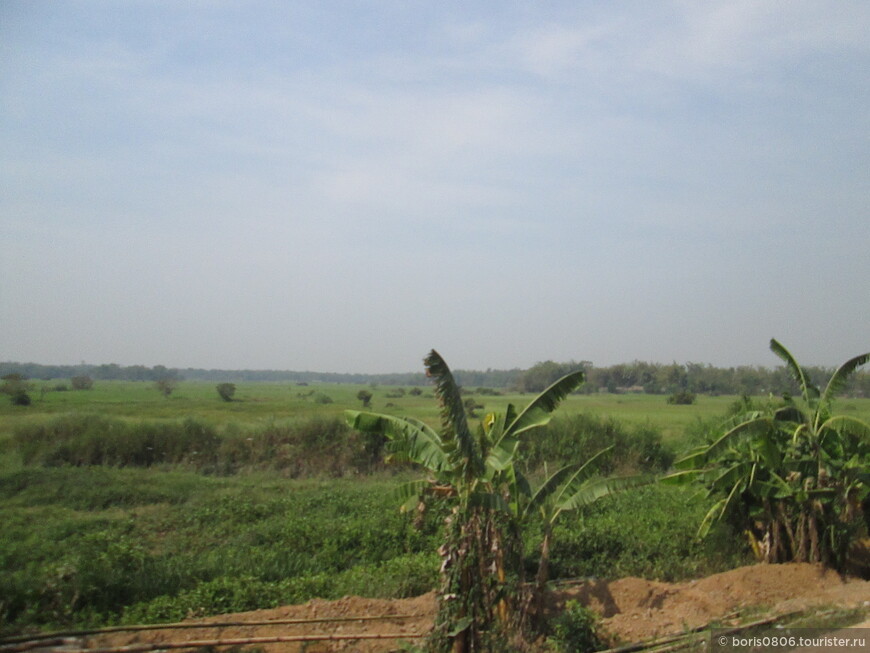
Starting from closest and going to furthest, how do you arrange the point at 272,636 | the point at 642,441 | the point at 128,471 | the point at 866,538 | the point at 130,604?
1. the point at 272,636
2. the point at 130,604
3. the point at 866,538
4. the point at 128,471
5. the point at 642,441

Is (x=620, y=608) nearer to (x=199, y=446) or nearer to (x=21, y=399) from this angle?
(x=199, y=446)

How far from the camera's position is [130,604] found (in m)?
7.70

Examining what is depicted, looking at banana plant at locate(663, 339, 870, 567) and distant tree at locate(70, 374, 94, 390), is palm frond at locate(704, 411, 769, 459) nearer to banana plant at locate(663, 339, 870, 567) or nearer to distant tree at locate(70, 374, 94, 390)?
banana plant at locate(663, 339, 870, 567)

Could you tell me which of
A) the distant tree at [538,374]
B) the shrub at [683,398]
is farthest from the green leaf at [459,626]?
the shrub at [683,398]

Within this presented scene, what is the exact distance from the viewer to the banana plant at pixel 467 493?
17.9ft

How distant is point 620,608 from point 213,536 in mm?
6629

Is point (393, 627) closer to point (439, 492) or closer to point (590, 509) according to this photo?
point (439, 492)

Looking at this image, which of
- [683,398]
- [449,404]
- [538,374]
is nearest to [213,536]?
[449,404]

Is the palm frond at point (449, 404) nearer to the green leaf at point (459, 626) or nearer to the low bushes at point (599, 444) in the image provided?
the green leaf at point (459, 626)

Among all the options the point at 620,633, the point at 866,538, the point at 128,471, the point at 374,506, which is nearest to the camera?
the point at 620,633

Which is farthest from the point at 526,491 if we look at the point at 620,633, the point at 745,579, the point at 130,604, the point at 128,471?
the point at 128,471

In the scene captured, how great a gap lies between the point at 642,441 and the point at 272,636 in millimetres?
17006

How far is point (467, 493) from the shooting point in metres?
5.70

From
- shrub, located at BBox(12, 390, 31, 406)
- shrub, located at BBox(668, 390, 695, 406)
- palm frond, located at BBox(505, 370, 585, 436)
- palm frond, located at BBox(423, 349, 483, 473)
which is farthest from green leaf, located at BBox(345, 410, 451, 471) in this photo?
shrub, located at BBox(668, 390, 695, 406)
